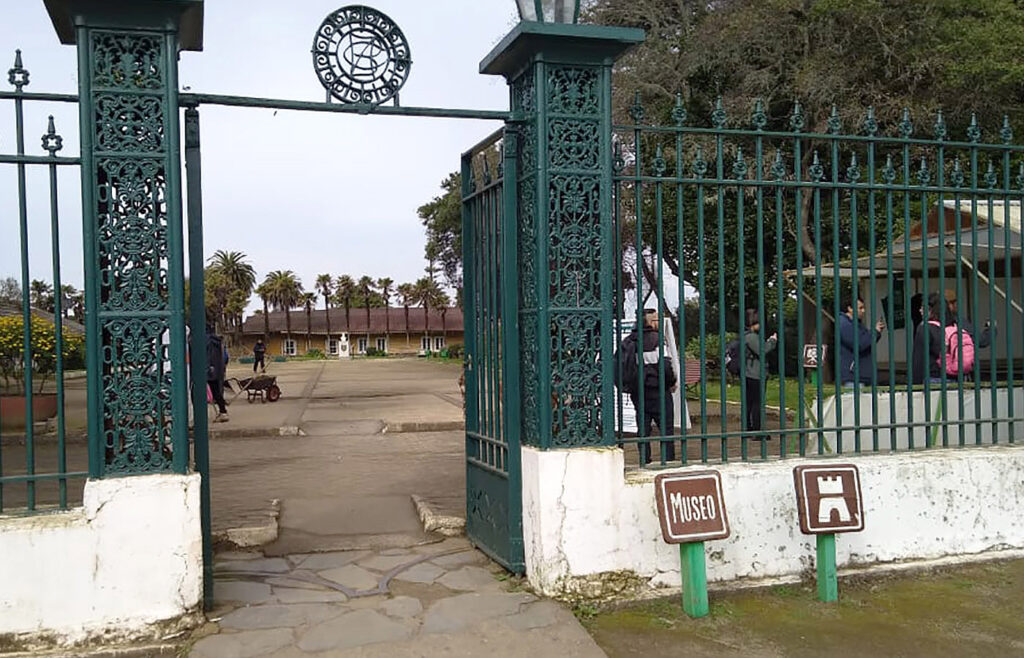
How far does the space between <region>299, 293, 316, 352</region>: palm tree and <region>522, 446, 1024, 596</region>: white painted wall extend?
84758 mm

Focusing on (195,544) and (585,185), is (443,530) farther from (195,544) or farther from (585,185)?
(585,185)

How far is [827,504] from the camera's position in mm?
5406

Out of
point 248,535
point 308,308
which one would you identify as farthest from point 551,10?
point 308,308

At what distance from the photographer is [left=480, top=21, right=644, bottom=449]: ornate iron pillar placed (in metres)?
5.50

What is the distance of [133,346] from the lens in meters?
4.84

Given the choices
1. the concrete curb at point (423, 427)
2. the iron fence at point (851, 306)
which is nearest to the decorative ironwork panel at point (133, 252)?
the iron fence at point (851, 306)

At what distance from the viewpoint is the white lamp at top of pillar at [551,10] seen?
562 centimetres

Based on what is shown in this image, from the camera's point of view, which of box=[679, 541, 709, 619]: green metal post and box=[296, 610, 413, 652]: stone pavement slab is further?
box=[679, 541, 709, 619]: green metal post

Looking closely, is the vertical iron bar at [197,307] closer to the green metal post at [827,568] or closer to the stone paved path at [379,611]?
the stone paved path at [379,611]

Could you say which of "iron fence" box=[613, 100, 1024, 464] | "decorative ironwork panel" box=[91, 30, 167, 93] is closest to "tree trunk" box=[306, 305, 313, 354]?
"iron fence" box=[613, 100, 1024, 464]

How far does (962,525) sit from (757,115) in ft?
10.2

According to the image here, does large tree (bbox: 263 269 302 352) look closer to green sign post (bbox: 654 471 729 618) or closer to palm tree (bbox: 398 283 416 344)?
palm tree (bbox: 398 283 416 344)

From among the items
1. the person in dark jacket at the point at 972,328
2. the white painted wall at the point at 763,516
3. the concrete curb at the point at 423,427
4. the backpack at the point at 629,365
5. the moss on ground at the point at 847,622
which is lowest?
the moss on ground at the point at 847,622

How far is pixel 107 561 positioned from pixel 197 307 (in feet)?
Result: 4.71
